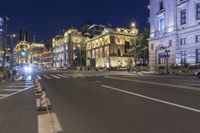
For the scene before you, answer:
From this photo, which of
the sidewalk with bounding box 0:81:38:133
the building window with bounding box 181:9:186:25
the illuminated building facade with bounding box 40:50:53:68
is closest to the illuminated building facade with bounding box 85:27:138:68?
the building window with bounding box 181:9:186:25

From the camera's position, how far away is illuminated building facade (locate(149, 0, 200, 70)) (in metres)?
49.3

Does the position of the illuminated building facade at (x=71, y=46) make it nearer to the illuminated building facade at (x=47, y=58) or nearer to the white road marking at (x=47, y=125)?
the illuminated building facade at (x=47, y=58)

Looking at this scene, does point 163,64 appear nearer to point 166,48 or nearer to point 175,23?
point 166,48

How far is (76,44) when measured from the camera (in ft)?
465

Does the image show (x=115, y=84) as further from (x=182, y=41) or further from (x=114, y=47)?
(x=114, y=47)

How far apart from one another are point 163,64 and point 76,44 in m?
87.7

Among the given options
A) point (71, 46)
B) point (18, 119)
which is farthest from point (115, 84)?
point (71, 46)

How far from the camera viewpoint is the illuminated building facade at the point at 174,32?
4934cm

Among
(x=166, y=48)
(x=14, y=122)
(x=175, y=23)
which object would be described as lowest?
(x=14, y=122)

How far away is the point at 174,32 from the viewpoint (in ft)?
177

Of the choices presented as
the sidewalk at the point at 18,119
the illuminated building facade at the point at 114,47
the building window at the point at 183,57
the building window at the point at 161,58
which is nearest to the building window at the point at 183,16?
the building window at the point at 183,57

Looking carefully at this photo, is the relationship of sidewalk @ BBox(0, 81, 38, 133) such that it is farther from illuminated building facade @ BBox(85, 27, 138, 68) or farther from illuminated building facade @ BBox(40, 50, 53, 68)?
illuminated building facade @ BBox(40, 50, 53, 68)

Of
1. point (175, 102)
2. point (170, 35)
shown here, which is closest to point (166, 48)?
point (170, 35)

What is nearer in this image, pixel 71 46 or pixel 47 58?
pixel 71 46
